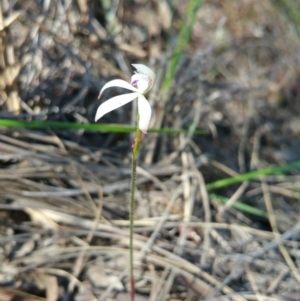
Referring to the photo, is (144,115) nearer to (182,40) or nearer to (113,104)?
(113,104)

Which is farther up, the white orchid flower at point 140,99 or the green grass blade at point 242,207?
the white orchid flower at point 140,99

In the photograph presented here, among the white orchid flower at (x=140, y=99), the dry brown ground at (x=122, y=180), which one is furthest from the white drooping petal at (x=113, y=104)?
the dry brown ground at (x=122, y=180)

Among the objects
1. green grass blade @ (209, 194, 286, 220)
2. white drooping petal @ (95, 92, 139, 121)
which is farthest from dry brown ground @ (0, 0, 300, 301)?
white drooping petal @ (95, 92, 139, 121)

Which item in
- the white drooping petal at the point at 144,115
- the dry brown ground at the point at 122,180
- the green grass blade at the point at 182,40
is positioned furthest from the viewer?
the green grass blade at the point at 182,40

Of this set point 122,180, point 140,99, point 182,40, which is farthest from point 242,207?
point 140,99

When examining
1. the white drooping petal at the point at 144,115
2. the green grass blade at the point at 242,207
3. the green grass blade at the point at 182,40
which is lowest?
the green grass blade at the point at 242,207

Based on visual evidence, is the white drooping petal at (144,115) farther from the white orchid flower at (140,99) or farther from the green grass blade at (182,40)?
the green grass blade at (182,40)

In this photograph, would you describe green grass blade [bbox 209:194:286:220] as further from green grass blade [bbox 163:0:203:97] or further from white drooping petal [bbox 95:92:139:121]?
white drooping petal [bbox 95:92:139:121]

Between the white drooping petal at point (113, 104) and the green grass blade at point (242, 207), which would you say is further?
the green grass blade at point (242, 207)

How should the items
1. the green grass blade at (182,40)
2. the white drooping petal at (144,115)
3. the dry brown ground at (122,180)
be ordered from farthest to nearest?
the green grass blade at (182,40) → the dry brown ground at (122,180) → the white drooping petal at (144,115)
